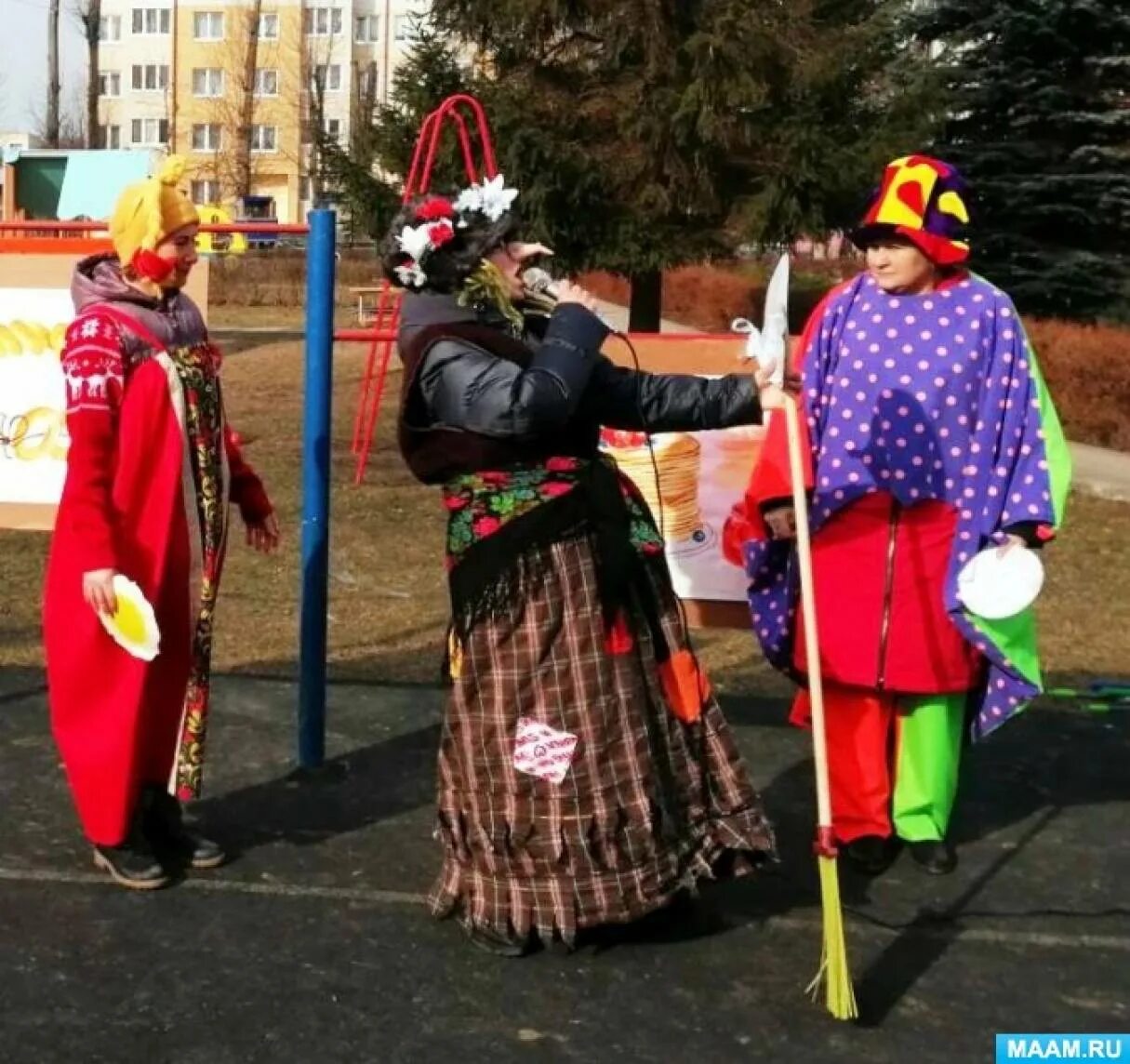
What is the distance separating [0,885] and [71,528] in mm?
916

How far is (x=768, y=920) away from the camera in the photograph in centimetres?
378

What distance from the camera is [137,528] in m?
3.74

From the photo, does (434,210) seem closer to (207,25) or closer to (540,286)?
(540,286)

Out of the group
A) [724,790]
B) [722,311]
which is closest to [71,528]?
[724,790]

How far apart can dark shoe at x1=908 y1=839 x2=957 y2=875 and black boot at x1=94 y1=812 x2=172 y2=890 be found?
1835mm

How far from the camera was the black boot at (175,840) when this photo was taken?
4027mm

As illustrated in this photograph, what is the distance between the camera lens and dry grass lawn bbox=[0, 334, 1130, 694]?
6969 millimetres

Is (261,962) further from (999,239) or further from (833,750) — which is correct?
(999,239)

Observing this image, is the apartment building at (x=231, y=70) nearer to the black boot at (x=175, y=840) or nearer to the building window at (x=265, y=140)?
the building window at (x=265, y=140)

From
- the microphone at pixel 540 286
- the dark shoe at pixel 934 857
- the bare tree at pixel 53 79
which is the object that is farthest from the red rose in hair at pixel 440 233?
the bare tree at pixel 53 79

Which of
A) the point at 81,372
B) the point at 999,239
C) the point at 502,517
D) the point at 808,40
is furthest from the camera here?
the point at 999,239

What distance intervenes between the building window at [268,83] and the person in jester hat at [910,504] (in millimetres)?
60574

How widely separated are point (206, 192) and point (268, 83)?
17.9ft

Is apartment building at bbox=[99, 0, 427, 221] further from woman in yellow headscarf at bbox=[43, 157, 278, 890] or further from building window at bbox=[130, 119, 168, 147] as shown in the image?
woman in yellow headscarf at bbox=[43, 157, 278, 890]
